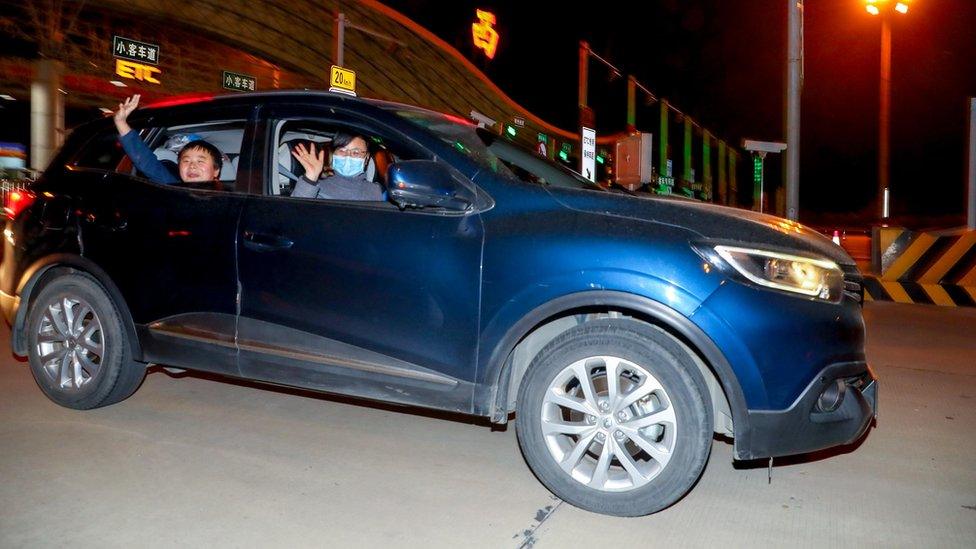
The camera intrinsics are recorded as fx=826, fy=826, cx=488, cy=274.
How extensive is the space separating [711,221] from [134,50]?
19907mm

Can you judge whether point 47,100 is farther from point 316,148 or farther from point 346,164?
point 346,164

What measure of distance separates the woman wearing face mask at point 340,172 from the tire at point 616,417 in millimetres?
1377

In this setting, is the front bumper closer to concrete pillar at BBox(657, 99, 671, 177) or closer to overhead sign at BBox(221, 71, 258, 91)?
overhead sign at BBox(221, 71, 258, 91)

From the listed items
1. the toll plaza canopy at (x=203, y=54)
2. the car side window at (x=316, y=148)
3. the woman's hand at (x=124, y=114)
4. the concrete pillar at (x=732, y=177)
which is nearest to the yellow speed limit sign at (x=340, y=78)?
the toll plaza canopy at (x=203, y=54)

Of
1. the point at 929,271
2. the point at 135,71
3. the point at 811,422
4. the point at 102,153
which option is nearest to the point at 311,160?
the point at 102,153

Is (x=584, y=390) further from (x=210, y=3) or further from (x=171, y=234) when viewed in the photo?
(x=210, y=3)

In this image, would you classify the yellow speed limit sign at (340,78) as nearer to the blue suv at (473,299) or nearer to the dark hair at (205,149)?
the dark hair at (205,149)

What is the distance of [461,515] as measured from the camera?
338 cm

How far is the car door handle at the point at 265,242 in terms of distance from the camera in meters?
3.94

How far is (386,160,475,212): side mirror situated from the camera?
352 centimetres

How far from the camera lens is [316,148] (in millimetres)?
4508

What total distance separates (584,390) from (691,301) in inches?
22.4

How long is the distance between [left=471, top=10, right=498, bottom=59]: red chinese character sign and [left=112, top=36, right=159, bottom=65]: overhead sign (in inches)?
1082

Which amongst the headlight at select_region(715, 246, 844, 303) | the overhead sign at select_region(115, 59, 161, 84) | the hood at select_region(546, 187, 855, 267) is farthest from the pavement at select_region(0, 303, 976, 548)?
the overhead sign at select_region(115, 59, 161, 84)
